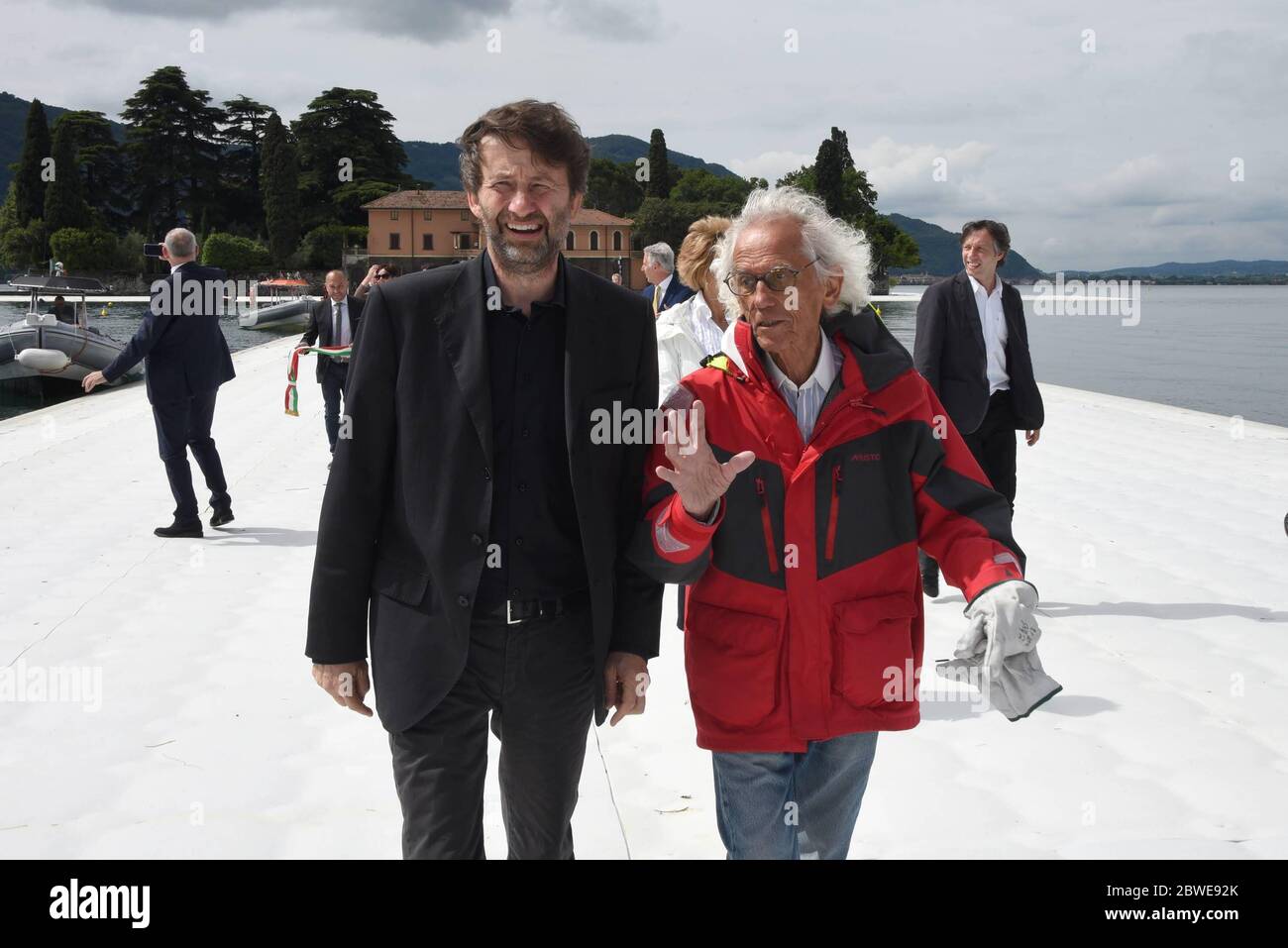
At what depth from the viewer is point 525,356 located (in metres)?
2.46

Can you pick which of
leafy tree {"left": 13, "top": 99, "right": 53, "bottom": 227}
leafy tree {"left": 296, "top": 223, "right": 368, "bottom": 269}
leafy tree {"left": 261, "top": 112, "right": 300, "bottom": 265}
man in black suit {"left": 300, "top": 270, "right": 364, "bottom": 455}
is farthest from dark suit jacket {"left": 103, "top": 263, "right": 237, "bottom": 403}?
leafy tree {"left": 261, "top": 112, "right": 300, "bottom": 265}

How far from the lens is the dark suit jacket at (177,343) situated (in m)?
7.51

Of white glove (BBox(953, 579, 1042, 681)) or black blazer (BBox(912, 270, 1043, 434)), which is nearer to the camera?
white glove (BBox(953, 579, 1042, 681))

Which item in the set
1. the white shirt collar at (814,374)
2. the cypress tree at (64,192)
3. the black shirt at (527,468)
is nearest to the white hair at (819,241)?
the white shirt collar at (814,374)

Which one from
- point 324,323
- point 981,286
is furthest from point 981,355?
point 324,323

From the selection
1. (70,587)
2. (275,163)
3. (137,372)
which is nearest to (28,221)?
(275,163)

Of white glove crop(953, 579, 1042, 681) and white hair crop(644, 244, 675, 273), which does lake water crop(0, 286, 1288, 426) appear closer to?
white hair crop(644, 244, 675, 273)

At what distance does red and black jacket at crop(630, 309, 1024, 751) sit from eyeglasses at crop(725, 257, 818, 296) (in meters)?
0.14

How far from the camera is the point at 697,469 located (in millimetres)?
2256

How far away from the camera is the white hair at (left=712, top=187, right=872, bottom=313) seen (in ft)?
8.43

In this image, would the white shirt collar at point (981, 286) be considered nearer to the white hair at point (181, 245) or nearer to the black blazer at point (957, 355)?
the black blazer at point (957, 355)

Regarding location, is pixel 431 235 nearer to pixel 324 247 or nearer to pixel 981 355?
pixel 324 247

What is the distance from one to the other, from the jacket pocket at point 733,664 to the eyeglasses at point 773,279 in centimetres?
71
